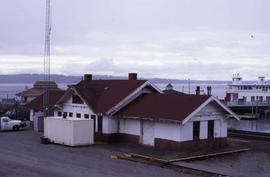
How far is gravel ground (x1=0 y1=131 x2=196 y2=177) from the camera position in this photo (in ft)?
84.4

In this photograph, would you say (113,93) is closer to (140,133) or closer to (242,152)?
(140,133)

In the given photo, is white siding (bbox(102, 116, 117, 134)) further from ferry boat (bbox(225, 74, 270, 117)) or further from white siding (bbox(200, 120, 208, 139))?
ferry boat (bbox(225, 74, 270, 117))

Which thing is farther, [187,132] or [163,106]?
[163,106]

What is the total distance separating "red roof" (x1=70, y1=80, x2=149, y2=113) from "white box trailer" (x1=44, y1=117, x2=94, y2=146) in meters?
2.60

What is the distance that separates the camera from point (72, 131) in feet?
121

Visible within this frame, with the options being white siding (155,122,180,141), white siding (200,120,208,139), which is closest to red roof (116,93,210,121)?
white siding (155,122,180,141)

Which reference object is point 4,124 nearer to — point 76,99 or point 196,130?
point 76,99

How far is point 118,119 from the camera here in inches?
1581

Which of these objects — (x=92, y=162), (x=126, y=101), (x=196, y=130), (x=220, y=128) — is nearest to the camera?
(x=92, y=162)

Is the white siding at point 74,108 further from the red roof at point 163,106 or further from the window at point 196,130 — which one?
the window at point 196,130

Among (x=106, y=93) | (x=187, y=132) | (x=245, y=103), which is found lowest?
(x=187, y=132)

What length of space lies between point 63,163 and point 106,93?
14238 mm

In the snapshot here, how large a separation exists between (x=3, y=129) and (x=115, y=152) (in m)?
18.4

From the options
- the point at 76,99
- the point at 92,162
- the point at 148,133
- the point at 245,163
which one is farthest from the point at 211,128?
the point at 76,99
